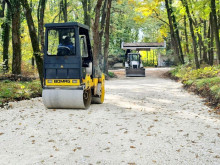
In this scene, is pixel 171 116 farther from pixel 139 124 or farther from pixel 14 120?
pixel 14 120

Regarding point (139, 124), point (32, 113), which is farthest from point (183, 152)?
point (32, 113)

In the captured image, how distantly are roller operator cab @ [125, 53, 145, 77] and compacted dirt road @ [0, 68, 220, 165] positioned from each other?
19.4m

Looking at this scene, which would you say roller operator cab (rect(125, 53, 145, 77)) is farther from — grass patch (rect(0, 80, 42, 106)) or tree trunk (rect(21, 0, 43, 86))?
tree trunk (rect(21, 0, 43, 86))

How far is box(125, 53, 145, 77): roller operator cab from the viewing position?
101 ft

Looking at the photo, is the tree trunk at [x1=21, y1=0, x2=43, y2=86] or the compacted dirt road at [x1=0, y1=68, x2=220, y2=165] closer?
the compacted dirt road at [x1=0, y1=68, x2=220, y2=165]

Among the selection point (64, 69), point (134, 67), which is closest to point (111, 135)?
point (64, 69)

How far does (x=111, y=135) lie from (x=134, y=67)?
26.0 metres

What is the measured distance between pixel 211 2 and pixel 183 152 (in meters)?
12.0

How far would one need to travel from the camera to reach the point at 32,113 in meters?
10.0

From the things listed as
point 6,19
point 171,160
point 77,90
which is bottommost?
point 171,160

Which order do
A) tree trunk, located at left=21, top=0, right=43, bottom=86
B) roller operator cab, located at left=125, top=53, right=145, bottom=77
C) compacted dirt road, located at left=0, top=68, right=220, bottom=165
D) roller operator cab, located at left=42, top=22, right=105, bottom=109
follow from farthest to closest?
roller operator cab, located at left=125, top=53, right=145, bottom=77
tree trunk, located at left=21, top=0, right=43, bottom=86
roller operator cab, located at left=42, top=22, right=105, bottom=109
compacted dirt road, located at left=0, top=68, right=220, bottom=165

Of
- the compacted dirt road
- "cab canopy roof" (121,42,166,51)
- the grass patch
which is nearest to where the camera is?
the compacted dirt road

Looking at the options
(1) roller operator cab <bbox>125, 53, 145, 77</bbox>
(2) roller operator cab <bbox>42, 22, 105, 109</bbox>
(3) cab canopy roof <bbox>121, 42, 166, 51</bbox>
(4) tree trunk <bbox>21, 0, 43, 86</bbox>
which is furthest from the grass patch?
(3) cab canopy roof <bbox>121, 42, 166, 51</bbox>

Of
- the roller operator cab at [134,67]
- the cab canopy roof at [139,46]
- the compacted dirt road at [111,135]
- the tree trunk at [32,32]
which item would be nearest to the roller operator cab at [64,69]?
the compacted dirt road at [111,135]
